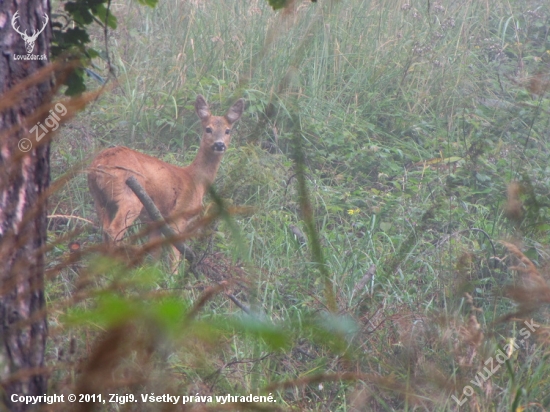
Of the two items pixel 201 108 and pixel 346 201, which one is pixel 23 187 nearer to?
pixel 346 201

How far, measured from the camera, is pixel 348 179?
5.92m

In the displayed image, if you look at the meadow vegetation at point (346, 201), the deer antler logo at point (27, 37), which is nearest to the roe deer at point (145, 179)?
the meadow vegetation at point (346, 201)

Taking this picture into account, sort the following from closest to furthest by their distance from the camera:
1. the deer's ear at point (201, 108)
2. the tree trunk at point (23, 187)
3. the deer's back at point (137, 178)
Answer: the tree trunk at point (23, 187) < the deer's back at point (137, 178) < the deer's ear at point (201, 108)

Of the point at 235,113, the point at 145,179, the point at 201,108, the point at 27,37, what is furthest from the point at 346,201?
the point at 27,37

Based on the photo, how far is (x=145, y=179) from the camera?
5547mm

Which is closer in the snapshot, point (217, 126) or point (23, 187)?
point (23, 187)

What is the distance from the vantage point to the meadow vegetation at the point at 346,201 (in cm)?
217

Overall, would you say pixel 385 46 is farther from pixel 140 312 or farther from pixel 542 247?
pixel 140 312

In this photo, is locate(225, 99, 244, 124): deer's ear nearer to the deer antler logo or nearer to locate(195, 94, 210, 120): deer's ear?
locate(195, 94, 210, 120): deer's ear

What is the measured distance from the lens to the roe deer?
5293mm

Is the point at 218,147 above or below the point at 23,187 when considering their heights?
below

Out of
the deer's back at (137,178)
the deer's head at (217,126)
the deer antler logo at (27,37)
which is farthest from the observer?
the deer's head at (217,126)

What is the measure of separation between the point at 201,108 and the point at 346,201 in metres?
1.69

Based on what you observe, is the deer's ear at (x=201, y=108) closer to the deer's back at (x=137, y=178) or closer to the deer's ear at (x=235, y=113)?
the deer's ear at (x=235, y=113)
